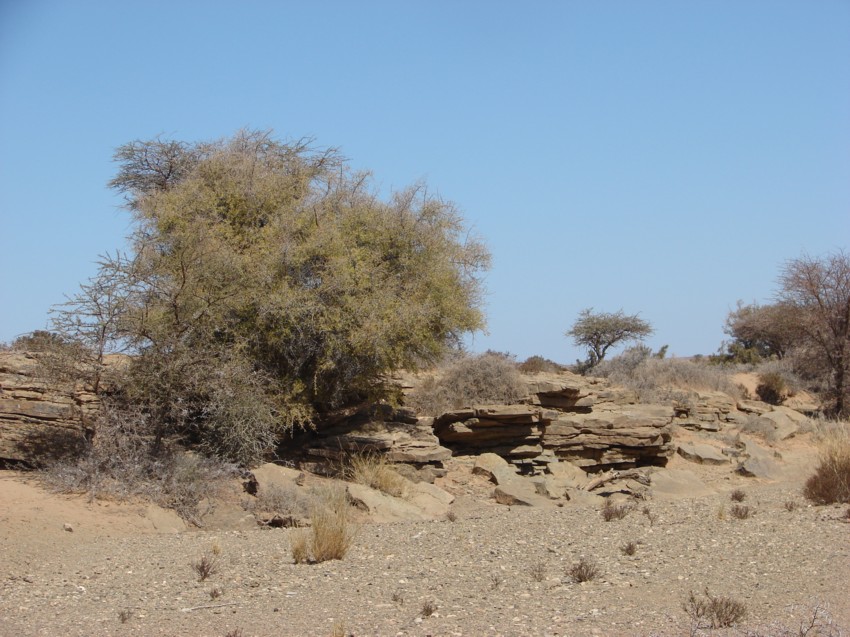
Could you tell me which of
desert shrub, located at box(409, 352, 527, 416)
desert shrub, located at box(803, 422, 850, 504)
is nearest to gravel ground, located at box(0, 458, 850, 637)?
desert shrub, located at box(803, 422, 850, 504)

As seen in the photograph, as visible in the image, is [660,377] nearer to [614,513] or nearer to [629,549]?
[614,513]

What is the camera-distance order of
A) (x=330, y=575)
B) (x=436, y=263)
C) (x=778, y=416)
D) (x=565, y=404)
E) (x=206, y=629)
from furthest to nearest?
(x=778, y=416) → (x=565, y=404) → (x=436, y=263) → (x=330, y=575) → (x=206, y=629)

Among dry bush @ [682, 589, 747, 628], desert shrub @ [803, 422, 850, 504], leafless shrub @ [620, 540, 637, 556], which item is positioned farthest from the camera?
desert shrub @ [803, 422, 850, 504]

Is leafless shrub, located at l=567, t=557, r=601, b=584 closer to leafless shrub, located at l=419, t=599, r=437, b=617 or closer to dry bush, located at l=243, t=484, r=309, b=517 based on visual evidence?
leafless shrub, located at l=419, t=599, r=437, b=617

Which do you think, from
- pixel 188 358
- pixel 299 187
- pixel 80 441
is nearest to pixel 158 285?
pixel 188 358

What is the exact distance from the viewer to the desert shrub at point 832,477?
12641mm

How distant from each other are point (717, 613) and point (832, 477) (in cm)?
676

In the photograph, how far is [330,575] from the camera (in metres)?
9.13

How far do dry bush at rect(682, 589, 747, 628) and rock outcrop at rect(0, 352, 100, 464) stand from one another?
10229mm

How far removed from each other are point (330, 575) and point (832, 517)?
7.16 m

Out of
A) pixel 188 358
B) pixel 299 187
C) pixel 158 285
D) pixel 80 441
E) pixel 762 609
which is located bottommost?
pixel 762 609

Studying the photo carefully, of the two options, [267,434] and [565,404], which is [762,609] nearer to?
[267,434]

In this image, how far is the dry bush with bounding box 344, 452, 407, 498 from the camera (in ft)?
50.5

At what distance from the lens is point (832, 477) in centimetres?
→ 1286
